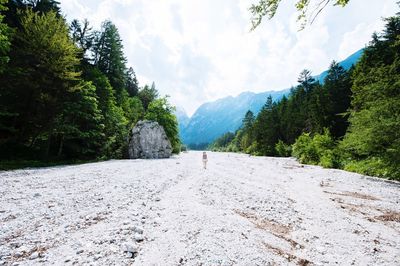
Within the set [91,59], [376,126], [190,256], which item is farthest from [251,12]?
[91,59]

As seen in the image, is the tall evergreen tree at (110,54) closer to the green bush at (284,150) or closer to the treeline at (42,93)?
the treeline at (42,93)

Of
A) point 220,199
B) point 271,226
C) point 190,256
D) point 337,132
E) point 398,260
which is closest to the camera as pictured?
point 190,256

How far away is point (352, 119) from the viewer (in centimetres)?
1775

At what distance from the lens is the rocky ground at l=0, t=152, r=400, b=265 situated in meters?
4.13

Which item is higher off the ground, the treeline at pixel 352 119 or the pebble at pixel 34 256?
the treeline at pixel 352 119

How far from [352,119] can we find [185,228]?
17640mm

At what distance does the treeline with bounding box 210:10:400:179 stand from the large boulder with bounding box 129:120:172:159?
21023mm

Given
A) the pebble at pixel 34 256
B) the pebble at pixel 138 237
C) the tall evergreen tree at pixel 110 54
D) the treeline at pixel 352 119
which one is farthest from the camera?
the tall evergreen tree at pixel 110 54

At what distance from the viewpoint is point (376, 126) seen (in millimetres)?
14859

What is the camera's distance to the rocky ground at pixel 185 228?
4129 mm

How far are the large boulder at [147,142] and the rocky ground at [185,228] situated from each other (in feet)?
72.3

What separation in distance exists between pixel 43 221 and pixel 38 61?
17.2 meters

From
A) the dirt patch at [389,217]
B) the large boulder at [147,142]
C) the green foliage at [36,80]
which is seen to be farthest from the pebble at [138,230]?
the large boulder at [147,142]

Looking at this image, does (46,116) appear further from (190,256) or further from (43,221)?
(190,256)
